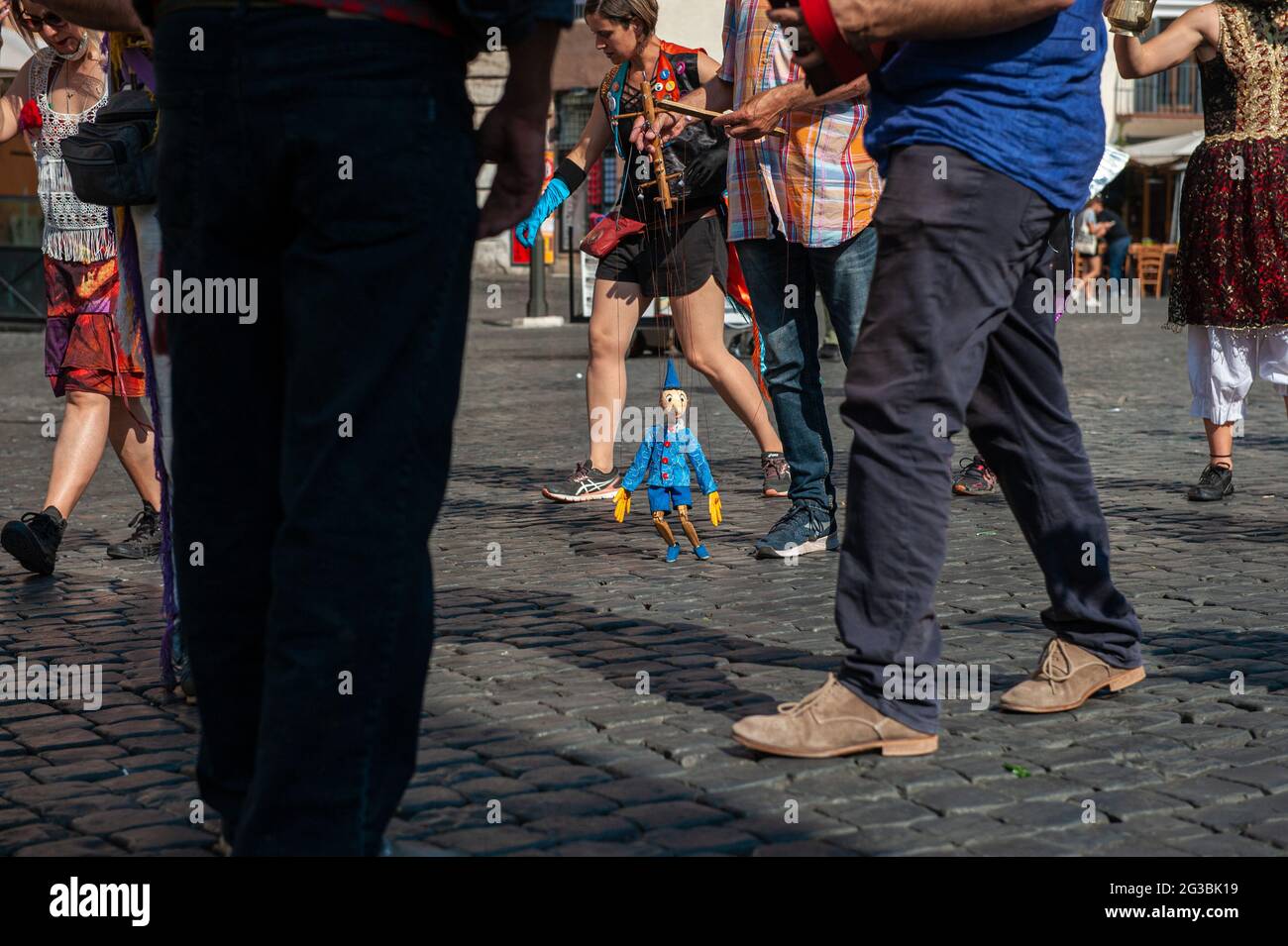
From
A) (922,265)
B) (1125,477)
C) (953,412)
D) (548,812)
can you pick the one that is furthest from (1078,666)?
(1125,477)

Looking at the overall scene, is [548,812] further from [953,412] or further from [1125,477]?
[1125,477]

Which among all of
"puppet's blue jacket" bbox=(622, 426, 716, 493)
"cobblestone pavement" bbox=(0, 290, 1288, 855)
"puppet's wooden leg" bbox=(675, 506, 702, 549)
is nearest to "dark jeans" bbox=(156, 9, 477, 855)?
"cobblestone pavement" bbox=(0, 290, 1288, 855)

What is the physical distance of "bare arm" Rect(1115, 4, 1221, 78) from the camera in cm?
657

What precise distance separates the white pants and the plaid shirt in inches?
85.5

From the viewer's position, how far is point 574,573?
561cm

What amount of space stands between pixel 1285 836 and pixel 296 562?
1.67 m

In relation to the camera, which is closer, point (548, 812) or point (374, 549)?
point (374, 549)

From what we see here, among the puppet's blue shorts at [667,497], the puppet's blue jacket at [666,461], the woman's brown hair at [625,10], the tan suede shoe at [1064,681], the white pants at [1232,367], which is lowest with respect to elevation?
the tan suede shoe at [1064,681]

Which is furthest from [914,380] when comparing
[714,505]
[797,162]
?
[714,505]

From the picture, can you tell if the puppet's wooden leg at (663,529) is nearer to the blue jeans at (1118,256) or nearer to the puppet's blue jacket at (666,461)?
the puppet's blue jacket at (666,461)

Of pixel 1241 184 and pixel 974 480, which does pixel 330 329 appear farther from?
pixel 1241 184

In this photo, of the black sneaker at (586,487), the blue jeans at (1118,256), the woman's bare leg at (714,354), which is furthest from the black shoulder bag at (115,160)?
the blue jeans at (1118,256)

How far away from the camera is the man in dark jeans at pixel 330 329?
243 cm

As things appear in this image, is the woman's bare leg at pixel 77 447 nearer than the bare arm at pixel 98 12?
No
